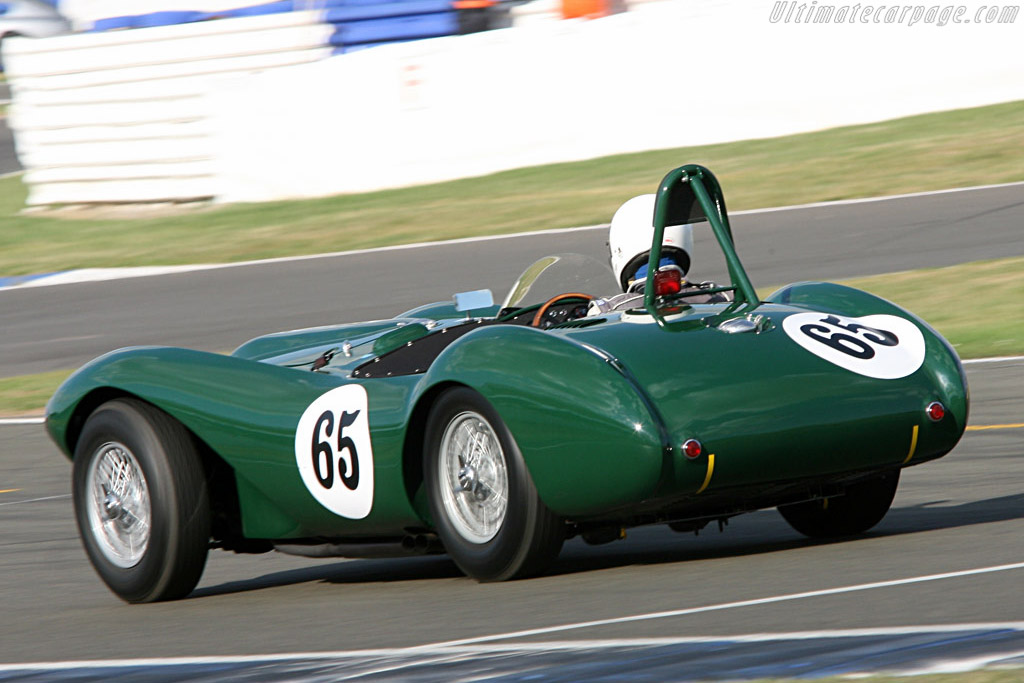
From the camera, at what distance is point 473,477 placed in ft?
18.0

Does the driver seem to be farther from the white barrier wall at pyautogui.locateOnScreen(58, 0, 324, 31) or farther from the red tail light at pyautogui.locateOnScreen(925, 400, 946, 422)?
the white barrier wall at pyautogui.locateOnScreen(58, 0, 324, 31)

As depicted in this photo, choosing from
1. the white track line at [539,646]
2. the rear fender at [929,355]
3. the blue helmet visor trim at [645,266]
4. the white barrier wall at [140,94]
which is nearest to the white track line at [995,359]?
the rear fender at [929,355]

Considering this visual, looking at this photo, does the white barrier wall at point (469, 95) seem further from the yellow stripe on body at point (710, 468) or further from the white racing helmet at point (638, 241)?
the yellow stripe on body at point (710, 468)

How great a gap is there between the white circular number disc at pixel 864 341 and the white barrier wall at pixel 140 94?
58.4 feet

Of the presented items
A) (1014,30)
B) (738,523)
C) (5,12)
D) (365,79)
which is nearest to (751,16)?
(1014,30)

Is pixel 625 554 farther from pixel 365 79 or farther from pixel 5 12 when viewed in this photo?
pixel 5 12

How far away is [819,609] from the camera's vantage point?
4516 mm

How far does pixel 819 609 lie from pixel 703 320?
1.43 metres

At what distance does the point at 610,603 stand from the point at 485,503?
0.64 m

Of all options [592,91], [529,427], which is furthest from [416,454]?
[592,91]

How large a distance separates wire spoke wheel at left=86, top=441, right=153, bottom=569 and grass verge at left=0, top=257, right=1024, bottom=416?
6.04m

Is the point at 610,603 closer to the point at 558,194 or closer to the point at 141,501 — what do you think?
the point at 141,501

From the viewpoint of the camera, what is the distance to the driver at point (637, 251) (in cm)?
629

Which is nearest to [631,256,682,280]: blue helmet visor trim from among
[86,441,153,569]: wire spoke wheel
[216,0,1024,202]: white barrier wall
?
[86,441,153,569]: wire spoke wheel
